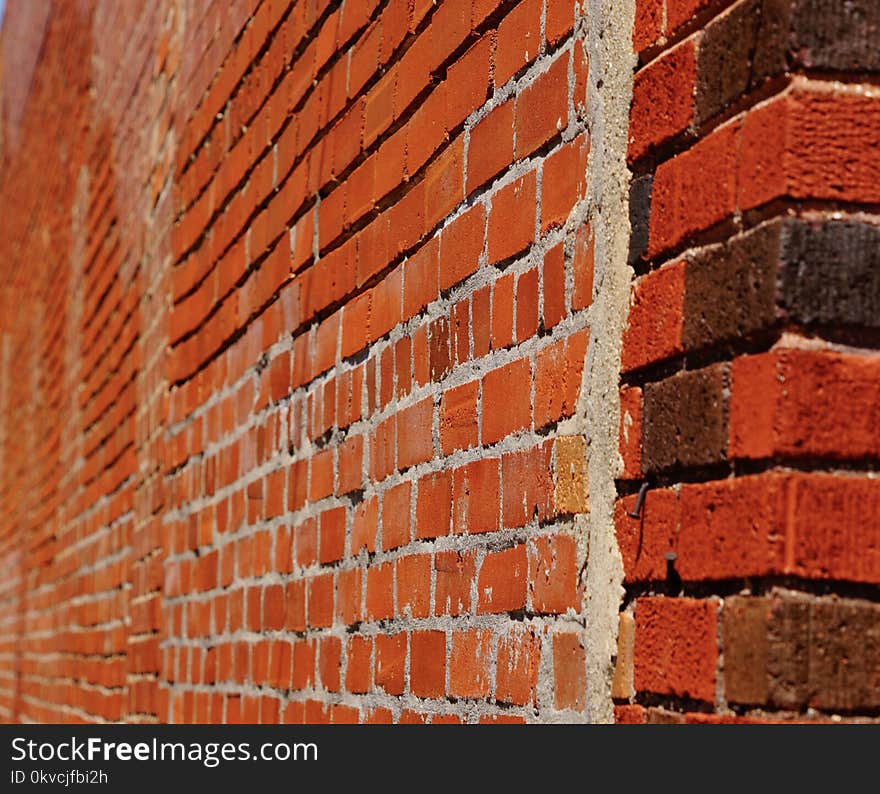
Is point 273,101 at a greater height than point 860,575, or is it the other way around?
point 273,101

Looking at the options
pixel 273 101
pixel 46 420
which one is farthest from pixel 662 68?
pixel 46 420

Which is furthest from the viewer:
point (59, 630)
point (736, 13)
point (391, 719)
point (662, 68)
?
point (59, 630)

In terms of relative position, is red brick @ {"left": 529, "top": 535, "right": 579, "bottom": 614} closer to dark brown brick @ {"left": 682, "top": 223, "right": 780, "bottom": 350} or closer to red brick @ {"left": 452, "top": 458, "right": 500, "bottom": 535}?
red brick @ {"left": 452, "top": 458, "right": 500, "bottom": 535}

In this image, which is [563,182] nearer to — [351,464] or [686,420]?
[686,420]

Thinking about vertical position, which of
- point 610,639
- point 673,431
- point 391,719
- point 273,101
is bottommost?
point 391,719

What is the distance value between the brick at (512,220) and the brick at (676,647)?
486 mm

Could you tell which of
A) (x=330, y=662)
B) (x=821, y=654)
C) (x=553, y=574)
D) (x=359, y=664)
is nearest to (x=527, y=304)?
(x=553, y=574)

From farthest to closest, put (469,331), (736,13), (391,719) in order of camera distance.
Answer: (391,719) < (469,331) < (736,13)

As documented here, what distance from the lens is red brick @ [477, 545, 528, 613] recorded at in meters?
1.63

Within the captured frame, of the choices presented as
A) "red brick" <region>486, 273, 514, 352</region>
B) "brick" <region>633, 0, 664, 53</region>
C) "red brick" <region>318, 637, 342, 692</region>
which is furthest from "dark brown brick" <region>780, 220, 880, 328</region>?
"red brick" <region>318, 637, 342, 692</region>

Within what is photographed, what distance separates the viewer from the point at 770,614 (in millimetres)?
1147

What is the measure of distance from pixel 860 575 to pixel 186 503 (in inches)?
89.0

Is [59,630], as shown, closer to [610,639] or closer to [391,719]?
[391,719]

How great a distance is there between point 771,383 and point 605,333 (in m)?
0.32
